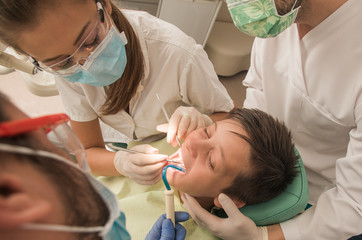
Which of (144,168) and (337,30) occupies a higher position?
(337,30)

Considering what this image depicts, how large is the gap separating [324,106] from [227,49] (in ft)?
6.62

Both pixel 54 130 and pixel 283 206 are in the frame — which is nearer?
pixel 54 130

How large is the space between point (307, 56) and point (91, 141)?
4.26 feet

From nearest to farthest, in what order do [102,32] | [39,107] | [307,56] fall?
[102,32], [307,56], [39,107]

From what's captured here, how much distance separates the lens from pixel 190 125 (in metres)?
1.21

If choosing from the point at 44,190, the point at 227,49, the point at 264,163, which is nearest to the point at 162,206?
the point at 264,163

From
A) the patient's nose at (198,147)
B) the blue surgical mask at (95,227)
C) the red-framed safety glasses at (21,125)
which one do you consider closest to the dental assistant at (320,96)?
the patient's nose at (198,147)

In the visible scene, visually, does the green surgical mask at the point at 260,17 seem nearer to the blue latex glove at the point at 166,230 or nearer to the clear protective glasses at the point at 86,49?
the clear protective glasses at the point at 86,49

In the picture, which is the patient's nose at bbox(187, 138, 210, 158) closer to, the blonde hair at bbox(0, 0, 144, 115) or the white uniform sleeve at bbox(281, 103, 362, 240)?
the blonde hair at bbox(0, 0, 144, 115)

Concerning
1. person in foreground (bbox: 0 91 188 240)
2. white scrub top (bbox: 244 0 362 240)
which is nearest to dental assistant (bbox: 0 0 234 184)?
white scrub top (bbox: 244 0 362 240)

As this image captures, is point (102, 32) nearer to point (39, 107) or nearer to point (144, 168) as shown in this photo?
point (144, 168)

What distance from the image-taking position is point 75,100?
49.1 inches

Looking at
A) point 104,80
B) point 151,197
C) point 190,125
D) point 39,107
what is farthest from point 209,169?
point 39,107

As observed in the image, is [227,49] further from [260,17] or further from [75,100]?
[75,100]
